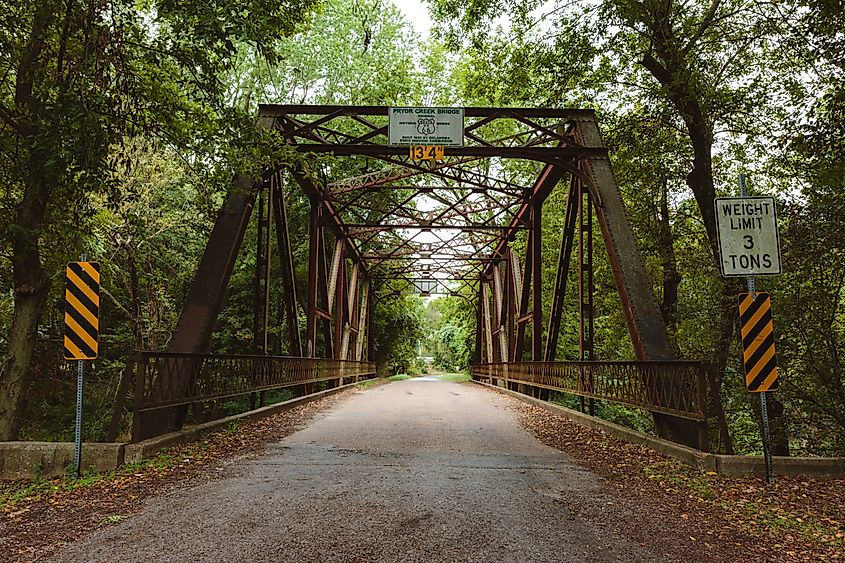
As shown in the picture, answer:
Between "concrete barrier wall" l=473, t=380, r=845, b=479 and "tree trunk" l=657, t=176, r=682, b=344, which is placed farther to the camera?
"tree trunk" l=657, t=176, r=682, b=344

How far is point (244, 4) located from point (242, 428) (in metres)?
5.41

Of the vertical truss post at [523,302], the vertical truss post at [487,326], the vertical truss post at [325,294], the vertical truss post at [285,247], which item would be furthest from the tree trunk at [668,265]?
the vertical truss post at [487,326]

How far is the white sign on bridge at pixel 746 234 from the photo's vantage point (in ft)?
17.6

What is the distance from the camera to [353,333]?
86.7 feet

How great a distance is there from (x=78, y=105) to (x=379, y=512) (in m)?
4.27

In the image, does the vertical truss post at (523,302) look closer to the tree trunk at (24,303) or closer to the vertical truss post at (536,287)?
the vertical truss post at (536,287)

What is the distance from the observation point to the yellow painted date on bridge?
1021 centimetres

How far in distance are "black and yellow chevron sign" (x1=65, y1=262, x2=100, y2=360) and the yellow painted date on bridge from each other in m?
5.90

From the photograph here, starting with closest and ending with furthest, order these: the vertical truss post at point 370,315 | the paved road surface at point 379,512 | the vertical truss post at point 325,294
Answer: the paved road surface at point 379,512 → the vertical truss post at point 325,294 → the vertical truss post at point 370,315

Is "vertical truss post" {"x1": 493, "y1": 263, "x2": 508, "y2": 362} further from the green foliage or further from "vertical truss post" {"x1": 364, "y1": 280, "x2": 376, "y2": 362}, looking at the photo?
the green foliage

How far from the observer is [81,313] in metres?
5.46

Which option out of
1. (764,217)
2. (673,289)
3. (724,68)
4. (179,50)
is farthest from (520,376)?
(179,50)

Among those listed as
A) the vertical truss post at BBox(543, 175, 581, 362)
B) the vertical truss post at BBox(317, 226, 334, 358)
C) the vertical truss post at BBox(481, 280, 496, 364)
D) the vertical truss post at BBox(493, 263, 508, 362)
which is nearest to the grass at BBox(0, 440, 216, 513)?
the vertical truss post at BBox(543, 175, 581, 362)

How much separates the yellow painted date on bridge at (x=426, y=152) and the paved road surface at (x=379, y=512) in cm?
512
